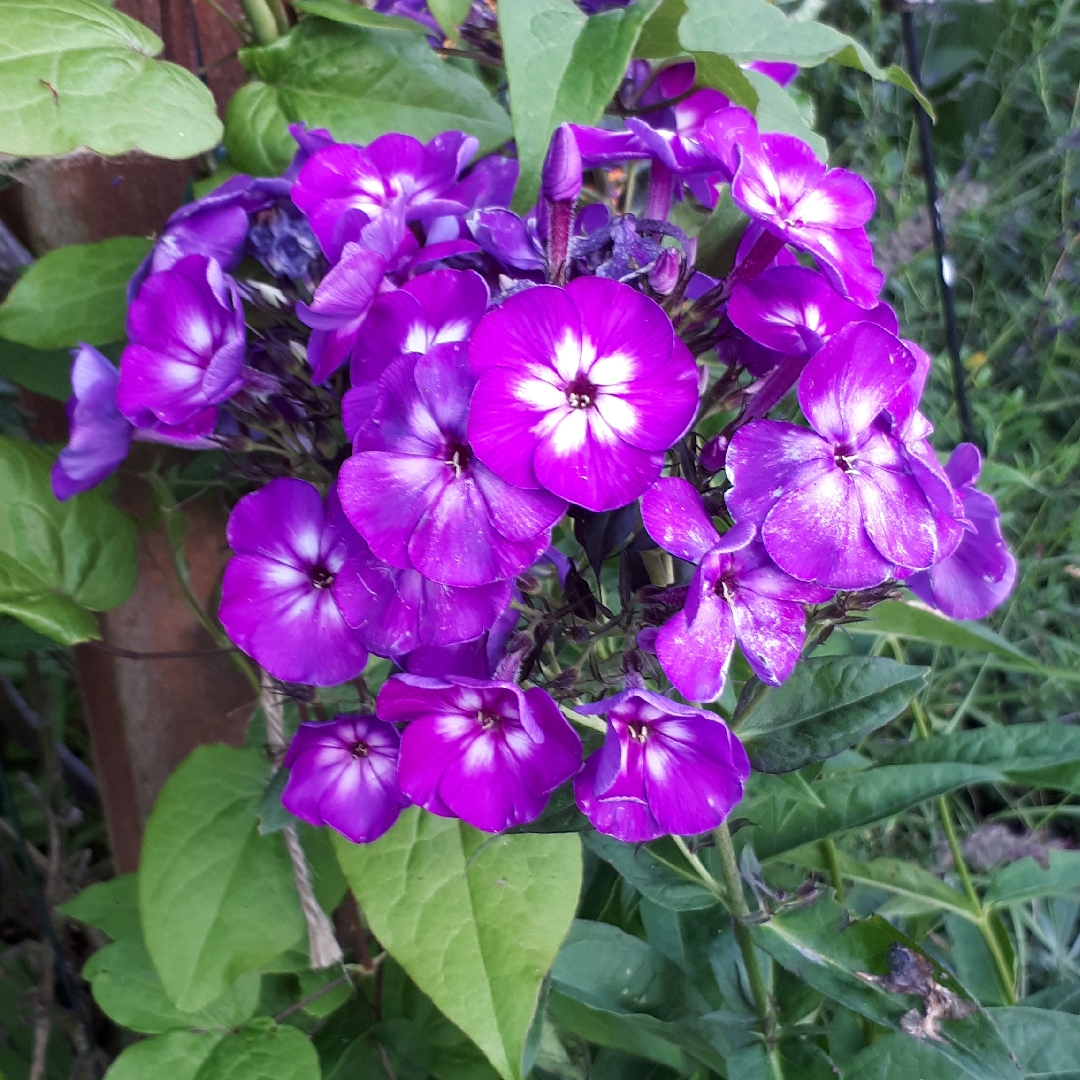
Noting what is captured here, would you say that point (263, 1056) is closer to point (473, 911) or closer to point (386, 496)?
point (473, 911)

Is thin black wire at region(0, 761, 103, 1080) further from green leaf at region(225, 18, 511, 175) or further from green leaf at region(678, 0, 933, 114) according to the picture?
green leaf at region(678, 0, 933, 114)

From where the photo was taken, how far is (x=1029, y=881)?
79 cm

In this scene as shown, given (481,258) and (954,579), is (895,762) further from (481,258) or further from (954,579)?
(481,258)

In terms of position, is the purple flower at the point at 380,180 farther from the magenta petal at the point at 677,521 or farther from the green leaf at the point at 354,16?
the magenta petal at the point at 677,521

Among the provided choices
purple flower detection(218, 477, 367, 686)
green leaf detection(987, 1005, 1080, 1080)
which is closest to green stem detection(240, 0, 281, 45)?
purple flower detection(218, 477, 367, 686)

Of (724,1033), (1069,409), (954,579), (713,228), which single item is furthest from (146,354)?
(1069,409)

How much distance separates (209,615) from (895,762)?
561 millimetres

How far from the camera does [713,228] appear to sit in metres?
0.47

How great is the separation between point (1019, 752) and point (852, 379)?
0.41 meters

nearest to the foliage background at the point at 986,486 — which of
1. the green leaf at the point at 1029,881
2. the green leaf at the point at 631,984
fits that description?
the green leaf at the point at 1029,881

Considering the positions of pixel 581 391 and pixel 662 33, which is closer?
pixel 581 391

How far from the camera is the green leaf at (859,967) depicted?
0.52m

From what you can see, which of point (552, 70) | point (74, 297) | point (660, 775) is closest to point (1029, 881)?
point (660, 775)

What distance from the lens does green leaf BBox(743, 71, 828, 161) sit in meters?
0.52
